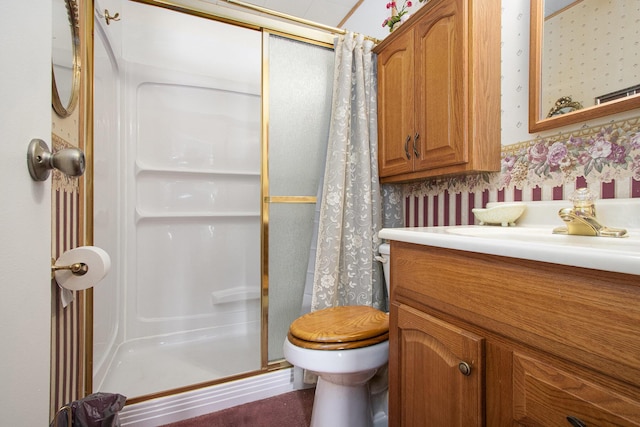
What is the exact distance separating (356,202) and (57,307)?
1.21 m

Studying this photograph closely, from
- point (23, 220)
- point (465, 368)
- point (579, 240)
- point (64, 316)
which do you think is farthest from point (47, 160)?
point (579, 240)

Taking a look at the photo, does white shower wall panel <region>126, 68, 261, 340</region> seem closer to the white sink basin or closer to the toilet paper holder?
the toilet paper holder

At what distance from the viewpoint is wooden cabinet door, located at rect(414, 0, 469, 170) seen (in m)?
1.11

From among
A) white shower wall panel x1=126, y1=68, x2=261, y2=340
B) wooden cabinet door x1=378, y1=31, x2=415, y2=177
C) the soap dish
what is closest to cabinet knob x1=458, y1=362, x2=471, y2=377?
the soap dish

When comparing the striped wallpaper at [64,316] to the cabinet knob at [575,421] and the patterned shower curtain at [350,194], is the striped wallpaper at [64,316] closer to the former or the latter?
the patterned shower curtain at [350,194]

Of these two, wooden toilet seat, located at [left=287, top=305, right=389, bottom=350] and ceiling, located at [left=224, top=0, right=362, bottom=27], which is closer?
wooden toilet seat, located at [left=287, top=305, right=389, bottom=350]

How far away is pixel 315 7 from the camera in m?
2.09

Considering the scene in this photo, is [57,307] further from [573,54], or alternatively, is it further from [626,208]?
[573,54]

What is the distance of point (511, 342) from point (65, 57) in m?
1.45

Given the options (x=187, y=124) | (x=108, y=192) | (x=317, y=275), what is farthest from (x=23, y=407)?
(x=187, y=124)

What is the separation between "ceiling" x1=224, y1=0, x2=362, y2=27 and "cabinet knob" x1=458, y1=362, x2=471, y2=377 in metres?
2.29

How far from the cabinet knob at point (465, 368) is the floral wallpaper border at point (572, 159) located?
2.40 ft

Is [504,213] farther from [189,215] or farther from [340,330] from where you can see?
[189,215]

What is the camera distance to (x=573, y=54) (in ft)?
3.02
